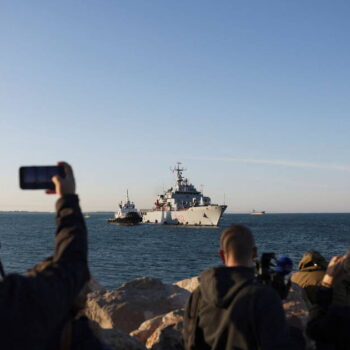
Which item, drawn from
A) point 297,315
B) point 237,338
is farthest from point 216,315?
Result: point 297,315

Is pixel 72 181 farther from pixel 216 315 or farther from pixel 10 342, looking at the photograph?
pixel 216 315

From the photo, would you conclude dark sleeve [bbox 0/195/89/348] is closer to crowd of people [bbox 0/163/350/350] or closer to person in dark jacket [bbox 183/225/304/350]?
crowd of people [bbox 0/163/350/350]

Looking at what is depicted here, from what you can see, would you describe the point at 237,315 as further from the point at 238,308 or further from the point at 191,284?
the point at 191,284

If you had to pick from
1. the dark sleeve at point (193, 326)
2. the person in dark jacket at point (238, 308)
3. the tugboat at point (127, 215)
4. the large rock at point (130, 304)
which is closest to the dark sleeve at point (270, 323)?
the person in dark jacket at point (238, 308)

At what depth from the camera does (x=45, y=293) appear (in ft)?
5.45

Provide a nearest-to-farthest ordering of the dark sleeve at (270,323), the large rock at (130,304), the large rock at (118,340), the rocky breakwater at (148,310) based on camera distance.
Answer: the dark sleeve at (270,323)
the large rock at (118,340)
the rocky breakwater at (148,310)
the large rock at (130,304)

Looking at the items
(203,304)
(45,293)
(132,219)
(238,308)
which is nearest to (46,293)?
(45,293)

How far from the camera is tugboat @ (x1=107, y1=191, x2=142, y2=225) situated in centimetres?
10162

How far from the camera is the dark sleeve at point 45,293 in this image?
1.63 metres

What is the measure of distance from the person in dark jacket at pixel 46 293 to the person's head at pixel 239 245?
3.20 feet

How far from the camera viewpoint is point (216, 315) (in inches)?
105

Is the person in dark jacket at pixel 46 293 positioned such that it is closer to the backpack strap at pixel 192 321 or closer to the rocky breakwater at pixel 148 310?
the backpack strap at pixel 192 321

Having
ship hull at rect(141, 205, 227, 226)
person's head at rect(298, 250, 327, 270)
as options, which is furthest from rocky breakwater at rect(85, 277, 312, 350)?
ship hull at rect(141, 205, 227, 226)

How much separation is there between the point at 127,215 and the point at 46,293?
10260 cm
